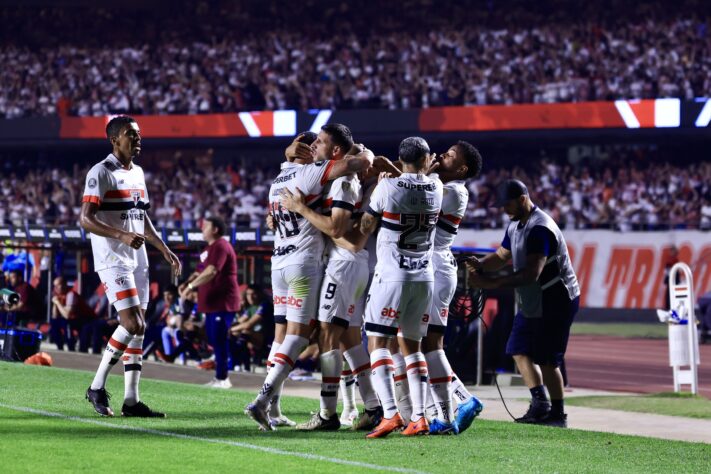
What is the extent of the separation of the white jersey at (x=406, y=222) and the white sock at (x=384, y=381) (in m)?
0.57

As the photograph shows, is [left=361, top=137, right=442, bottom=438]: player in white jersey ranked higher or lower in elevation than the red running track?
higher

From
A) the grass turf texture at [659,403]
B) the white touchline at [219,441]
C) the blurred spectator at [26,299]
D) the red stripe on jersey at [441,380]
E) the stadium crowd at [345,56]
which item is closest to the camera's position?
the white touchline at [219,441]

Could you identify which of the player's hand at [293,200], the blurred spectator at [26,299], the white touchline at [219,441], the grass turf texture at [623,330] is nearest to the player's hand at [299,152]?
the player's hand at [293,200]

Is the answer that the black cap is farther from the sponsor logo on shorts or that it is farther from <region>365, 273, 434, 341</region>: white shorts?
the sponsor logo on shorts

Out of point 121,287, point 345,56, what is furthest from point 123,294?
point 345,56

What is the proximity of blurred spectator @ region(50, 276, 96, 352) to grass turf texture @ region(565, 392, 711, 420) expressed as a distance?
326 inches

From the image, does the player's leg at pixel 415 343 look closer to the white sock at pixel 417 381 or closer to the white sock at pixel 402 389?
the white sock at pixel 417 381

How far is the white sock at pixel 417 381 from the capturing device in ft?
28.5

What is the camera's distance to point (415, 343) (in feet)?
28.7

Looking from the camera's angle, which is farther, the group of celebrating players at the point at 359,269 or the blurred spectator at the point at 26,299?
the blurred spectator at the point at 26,299

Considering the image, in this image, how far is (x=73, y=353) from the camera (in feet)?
59.3

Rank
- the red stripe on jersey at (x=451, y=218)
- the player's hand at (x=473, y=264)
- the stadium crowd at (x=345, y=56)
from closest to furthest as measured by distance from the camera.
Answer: the red stripe on jersey at (x=451, y=218)
the player's hand at (x=473, y=264)
the stadium crowd at (x=345, y=56)

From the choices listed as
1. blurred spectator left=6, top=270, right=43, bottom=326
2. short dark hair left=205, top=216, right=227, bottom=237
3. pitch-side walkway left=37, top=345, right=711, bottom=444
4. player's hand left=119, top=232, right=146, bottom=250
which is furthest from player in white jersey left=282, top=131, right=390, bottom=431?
blurred spectator left=6, top=270, right=43, bottom=326

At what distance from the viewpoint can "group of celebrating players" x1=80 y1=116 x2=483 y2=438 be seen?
8609mm
